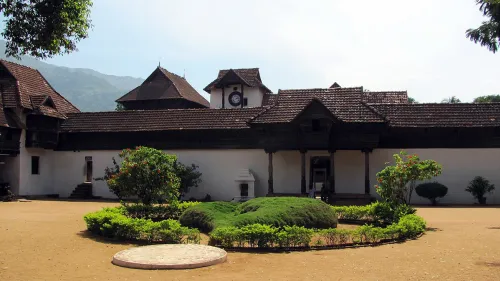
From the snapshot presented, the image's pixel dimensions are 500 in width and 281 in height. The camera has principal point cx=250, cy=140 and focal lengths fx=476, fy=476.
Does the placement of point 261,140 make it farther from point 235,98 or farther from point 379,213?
point 235,98

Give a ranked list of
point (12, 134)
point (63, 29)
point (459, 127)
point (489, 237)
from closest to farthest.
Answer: point (63, 29) → point (489, 237) → point (459, 127) → point (12, 134)

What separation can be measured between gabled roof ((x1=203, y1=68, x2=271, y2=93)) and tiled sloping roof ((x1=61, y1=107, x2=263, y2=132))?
47.1 feet

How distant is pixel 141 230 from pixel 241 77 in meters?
32.0

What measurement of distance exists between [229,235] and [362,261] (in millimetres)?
3107

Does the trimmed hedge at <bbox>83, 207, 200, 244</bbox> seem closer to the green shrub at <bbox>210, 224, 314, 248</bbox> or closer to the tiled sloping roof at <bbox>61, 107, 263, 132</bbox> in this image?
the green shrub at <bbox>210, 224, 314, 248</bbox>

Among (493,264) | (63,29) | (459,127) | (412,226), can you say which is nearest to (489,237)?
(412,226)

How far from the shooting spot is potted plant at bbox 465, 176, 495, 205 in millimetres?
24094

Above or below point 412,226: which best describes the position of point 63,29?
above

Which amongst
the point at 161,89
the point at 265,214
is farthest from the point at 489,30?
the point at 161,89

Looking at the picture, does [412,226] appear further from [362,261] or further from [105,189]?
[105,189]

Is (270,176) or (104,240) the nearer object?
(104,240)

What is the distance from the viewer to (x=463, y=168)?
2477cm

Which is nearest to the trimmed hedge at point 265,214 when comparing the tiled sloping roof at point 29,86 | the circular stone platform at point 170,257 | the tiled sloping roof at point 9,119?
the circular stone platform at point 170,257

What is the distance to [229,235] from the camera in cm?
1098
